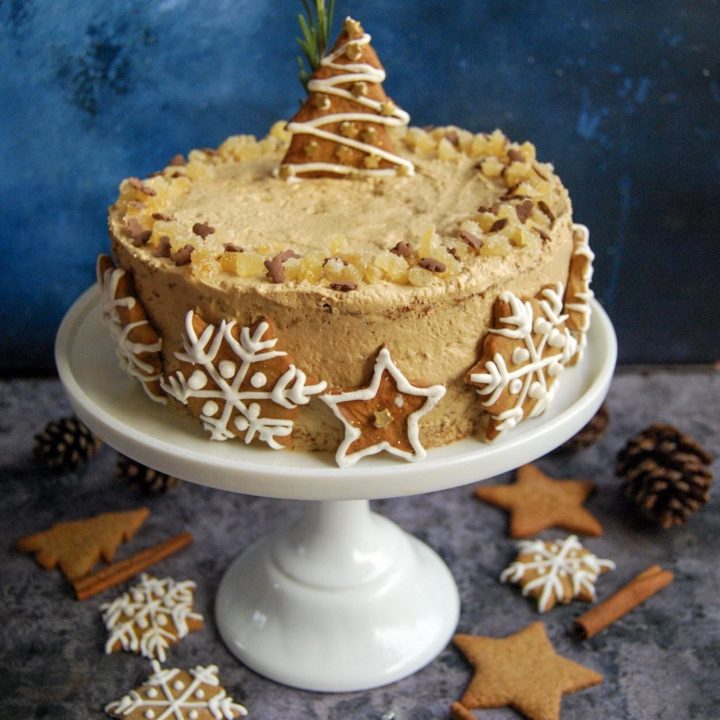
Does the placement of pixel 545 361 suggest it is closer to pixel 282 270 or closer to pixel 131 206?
pixel 282 270

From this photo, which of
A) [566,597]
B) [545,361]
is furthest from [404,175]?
[566,597]

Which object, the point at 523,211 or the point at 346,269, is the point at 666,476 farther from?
the point at 346,269

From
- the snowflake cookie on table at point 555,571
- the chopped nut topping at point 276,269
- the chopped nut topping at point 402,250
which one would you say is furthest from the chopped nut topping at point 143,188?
the snowflake cookie on table at point 555,571

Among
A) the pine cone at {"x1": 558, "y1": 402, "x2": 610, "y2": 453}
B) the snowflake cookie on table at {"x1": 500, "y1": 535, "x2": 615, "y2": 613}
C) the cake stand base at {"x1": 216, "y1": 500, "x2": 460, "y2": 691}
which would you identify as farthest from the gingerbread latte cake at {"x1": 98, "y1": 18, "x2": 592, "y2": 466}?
the pine cone at {"x1": 558, "y1": 402, "x2": 610, "y2": 453}

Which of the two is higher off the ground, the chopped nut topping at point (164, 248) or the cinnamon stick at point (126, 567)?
the chopped nut topping at point (164, 248)

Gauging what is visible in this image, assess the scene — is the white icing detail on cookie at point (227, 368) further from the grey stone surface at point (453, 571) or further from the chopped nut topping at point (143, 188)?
the grey stone surface at point (453, 571)

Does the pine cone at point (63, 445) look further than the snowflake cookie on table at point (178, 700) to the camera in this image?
Yes

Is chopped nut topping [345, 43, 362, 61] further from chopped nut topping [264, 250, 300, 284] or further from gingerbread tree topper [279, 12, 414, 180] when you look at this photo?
chopped nut topping [264, 250, 300, 284]

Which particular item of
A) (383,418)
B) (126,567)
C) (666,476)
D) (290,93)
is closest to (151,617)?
(126,567)
